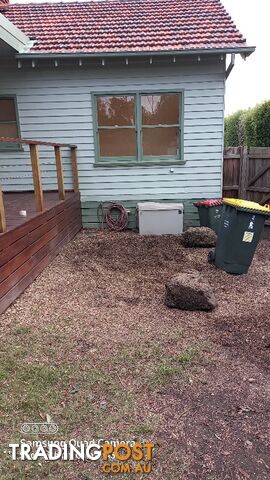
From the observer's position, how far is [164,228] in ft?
22.7

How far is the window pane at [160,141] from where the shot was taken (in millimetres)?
7037

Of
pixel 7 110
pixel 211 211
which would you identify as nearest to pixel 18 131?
pixel 7 110

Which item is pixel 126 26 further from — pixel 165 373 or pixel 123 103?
pixel 165 373

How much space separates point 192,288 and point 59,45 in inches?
212

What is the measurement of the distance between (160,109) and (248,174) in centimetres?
231

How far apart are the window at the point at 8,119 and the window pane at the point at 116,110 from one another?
5.55 ft

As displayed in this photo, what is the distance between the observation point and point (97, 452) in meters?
1.97

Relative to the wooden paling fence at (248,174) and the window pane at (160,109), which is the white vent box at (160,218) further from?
the window pane at (160,109)

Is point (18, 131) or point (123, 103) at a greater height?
point (123, 103)

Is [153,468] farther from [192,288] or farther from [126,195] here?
Answer: [126,195]

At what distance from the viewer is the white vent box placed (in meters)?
6.78

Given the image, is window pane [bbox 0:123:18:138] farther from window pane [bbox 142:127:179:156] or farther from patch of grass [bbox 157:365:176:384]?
patch of grass [bbox 157:365:176:384]

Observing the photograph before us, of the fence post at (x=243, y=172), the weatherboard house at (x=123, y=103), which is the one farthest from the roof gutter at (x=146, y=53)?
the fence post at (x=243, y=172)

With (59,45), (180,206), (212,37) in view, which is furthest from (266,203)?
(59,45)
